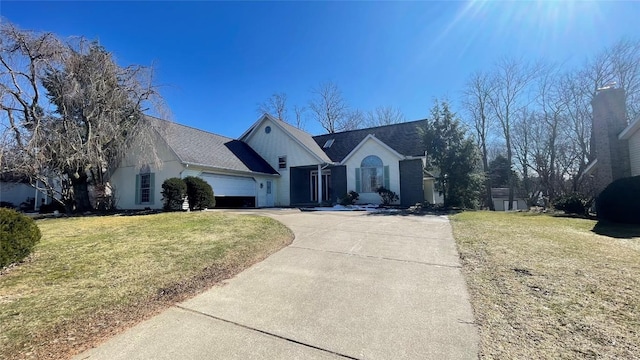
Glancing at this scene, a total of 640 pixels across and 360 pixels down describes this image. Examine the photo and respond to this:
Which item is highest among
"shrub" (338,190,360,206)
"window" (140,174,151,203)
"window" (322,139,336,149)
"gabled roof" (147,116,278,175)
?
"window" (322,139,336,149)

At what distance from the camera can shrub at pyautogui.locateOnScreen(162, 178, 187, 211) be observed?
1378 centimetres

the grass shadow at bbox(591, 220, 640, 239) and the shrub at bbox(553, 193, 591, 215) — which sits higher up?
the shrub at bbox(553, 193, 591, 215)

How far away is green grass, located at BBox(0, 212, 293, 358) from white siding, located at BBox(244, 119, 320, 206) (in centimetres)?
1377

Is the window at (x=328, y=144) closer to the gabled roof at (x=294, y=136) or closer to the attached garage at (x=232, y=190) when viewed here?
the gabled roof at (x=294, y=136)

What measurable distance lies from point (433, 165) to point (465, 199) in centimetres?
271

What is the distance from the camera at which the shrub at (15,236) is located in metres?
4.76

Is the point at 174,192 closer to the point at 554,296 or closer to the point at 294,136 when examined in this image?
the point at 294,136

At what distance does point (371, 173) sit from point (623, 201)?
12.0 meters

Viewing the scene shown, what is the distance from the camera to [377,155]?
19438 mm

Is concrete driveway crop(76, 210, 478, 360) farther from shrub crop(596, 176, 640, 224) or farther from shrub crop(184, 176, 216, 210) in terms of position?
shrub crop(596, 176, 640, 224)

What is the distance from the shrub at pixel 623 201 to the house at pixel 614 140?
148 inches

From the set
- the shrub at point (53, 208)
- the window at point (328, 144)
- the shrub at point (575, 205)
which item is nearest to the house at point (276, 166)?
the window at point (328, 144)

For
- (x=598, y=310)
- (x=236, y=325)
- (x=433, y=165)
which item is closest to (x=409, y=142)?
(x=433, y=165)

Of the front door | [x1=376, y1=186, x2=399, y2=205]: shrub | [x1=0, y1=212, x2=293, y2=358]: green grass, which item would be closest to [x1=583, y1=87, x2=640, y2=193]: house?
[x1=376, y1=186, x2=399, y2=205]: shrub
